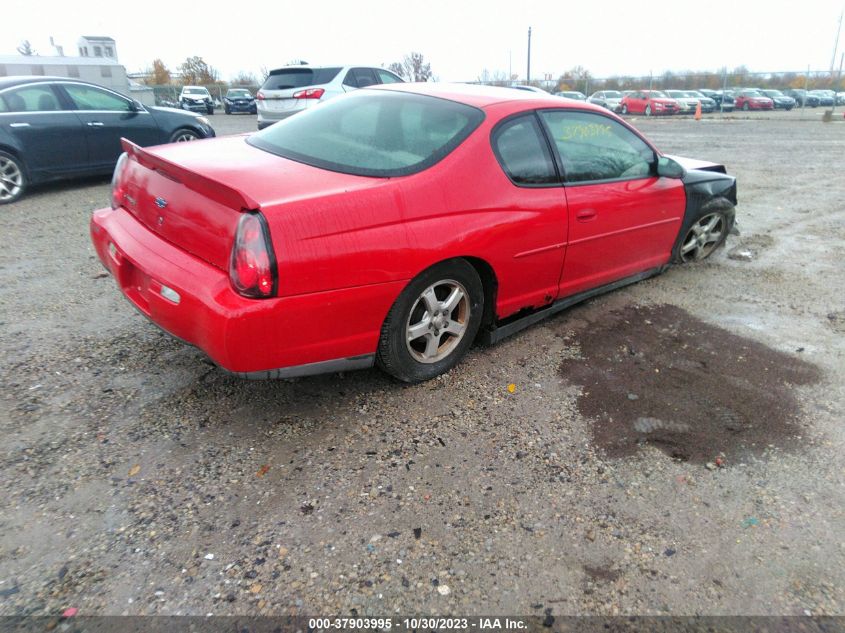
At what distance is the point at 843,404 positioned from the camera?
128 inches

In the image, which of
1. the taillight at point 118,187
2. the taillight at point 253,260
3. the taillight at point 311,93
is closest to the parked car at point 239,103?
the taillight at point 311,93

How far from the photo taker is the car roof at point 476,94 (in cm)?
360

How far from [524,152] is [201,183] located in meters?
1.83

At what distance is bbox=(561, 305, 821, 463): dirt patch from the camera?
116 inches

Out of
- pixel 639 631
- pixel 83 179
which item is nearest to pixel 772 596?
pixel 639 631

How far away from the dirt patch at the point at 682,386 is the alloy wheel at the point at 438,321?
0.72 meters

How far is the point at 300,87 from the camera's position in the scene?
1222cm

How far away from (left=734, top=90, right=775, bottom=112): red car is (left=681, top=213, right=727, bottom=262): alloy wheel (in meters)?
34.8

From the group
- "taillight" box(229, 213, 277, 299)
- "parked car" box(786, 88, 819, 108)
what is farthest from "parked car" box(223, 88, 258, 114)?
"parked car" box(786, 88, 819, 108)

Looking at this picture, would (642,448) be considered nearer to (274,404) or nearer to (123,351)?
(274,404)

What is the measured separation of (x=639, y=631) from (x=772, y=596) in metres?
0.52

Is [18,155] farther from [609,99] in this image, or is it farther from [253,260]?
[609,99]

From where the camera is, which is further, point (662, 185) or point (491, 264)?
point (662, 185)

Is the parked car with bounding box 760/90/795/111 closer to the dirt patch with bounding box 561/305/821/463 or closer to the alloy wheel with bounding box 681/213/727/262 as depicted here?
the alloy wheel with bounding box 681/213/727/262
